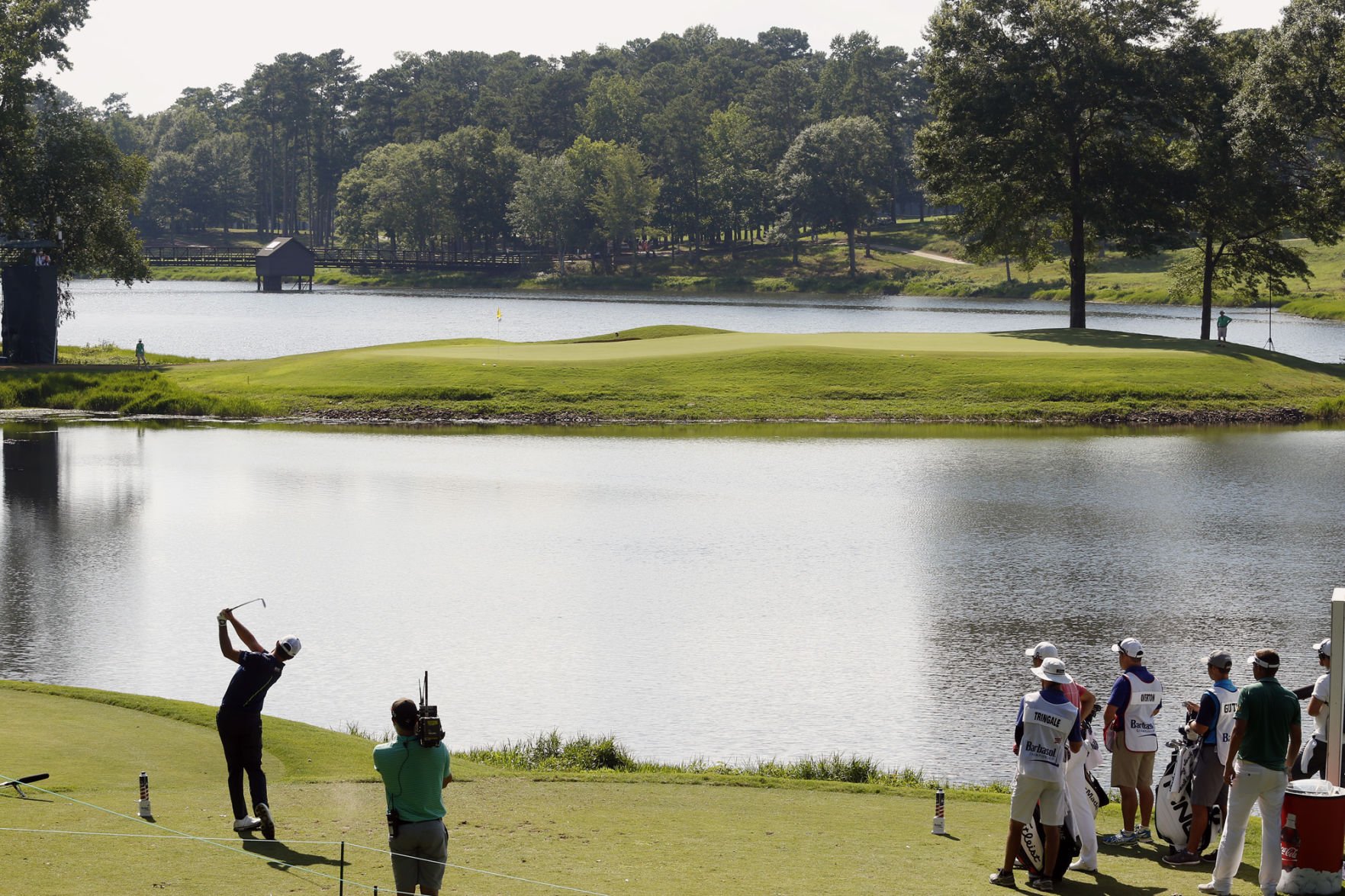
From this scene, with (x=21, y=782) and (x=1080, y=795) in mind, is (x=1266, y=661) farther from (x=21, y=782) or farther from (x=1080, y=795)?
(x=21, y=782)

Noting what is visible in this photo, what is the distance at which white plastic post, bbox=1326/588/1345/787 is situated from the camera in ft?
43.2

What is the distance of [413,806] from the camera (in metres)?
11.3

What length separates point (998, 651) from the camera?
2475cm

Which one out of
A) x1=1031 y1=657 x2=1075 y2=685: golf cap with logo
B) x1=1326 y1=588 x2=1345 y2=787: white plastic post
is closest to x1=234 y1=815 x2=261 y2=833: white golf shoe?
x1=1031 y1=657 x2=1075 y2=685: golf cap with logo

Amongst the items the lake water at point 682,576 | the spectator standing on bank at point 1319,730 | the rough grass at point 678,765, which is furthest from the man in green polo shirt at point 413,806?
the lake water at point 682,576

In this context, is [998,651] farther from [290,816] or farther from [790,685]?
[290,816]

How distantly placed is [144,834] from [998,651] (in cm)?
1528

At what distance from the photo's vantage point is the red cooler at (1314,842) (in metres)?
12.7

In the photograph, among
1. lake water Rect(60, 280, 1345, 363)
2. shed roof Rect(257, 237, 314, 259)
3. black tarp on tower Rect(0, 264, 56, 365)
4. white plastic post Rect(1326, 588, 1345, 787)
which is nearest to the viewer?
white plastic post Rect(1326, 588, 1345, 787)

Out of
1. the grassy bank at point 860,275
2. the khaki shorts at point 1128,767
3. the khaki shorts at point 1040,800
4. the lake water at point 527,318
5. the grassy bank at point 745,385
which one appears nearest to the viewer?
the khaki shorts at point 1040,800

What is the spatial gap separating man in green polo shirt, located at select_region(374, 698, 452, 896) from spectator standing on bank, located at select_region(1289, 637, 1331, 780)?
821 centimetres

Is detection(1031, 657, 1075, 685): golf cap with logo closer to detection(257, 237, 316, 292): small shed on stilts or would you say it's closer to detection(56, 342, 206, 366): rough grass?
detection(56, 342, 206, 366): rough grass

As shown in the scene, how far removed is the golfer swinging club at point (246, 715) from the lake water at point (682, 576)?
6312mm

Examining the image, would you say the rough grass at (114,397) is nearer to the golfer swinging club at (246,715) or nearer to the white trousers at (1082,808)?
the golfer swinging club at (246,715)
